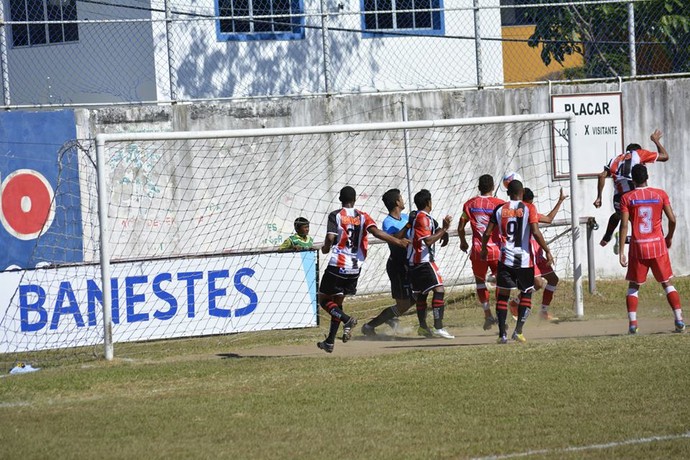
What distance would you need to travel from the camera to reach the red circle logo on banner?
51.6 ft

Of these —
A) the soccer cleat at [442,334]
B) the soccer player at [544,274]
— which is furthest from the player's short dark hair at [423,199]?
the soccer player at [544,274]

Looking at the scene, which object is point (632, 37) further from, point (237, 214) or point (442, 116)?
point (237, 214)

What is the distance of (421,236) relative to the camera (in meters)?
12.9

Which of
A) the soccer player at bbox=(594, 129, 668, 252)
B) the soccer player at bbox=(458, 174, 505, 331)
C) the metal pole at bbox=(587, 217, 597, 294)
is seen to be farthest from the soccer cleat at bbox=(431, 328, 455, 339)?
the metal pole at bbox=(587, 217, 597, 294)

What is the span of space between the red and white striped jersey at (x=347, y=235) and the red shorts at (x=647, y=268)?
3034mm

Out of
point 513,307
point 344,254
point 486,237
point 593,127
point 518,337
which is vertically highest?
point 593,127

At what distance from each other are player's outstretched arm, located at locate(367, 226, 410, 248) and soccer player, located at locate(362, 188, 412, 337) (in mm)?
726

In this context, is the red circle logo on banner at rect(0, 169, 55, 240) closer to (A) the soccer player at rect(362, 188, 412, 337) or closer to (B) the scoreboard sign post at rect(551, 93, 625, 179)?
(A) the soccer player at rect(362, 188, 412, 337)

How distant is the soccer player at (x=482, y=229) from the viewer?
13477 millimetres

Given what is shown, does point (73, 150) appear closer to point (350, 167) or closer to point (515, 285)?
point (350, 167)

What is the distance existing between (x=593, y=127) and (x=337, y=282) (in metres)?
7.47

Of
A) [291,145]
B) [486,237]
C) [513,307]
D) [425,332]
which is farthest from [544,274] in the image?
[291,145]

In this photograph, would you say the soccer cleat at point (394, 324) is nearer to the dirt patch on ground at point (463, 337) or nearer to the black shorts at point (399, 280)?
the dirt patch on ground at point (463, 337)

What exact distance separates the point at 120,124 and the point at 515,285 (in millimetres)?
7103
